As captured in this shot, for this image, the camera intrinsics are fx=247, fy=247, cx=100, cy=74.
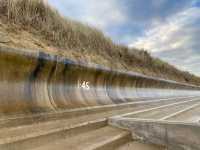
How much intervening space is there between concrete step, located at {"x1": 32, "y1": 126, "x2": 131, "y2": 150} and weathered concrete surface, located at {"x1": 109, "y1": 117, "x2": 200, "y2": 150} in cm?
16

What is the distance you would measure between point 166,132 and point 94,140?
3.37 ft

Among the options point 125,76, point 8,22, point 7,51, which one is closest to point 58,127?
point 7,51

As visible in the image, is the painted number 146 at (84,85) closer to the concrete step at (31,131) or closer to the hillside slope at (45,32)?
the hillside slope at (45,32)

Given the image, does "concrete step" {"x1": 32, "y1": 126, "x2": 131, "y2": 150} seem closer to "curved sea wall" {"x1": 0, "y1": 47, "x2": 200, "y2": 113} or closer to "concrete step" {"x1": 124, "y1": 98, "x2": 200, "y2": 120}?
"curved sea wall" {"x1": 0, "y1": 47, "x2": 200, "y2": 113}

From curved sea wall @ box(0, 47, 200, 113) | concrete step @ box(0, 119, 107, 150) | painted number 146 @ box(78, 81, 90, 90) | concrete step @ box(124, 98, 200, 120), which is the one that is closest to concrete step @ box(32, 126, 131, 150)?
concrete step @ box(0, 119, 107, 150)

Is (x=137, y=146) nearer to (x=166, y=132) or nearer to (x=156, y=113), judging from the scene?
(x=166, y=132)

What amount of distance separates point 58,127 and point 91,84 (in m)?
2.55

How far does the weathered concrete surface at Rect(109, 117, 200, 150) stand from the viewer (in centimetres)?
305

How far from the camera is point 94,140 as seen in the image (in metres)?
3.14

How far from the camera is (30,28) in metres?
5.45

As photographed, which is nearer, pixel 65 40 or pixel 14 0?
pixel 14 0

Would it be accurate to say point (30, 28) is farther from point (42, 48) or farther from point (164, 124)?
point (164, 124)

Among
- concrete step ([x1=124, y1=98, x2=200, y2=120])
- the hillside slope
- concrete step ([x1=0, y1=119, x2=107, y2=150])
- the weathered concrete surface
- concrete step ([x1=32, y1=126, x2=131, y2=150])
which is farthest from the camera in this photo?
concrete step ([x1=124, y1=98, x2=200, y2=120])

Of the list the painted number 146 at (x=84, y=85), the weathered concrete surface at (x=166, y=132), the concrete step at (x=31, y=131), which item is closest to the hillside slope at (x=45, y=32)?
the painted number 146 at (x=84, y=85)
